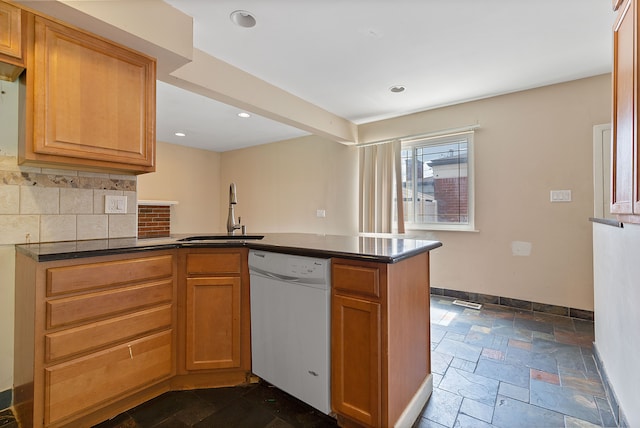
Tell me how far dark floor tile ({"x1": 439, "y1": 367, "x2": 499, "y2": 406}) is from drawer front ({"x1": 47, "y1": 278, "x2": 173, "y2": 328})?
1.80 m

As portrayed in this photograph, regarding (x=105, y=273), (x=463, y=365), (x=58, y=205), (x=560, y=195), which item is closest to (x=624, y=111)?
(x=463, y=365)

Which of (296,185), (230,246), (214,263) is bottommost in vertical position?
(214,263)

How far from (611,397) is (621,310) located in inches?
21.4

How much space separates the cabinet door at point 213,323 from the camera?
175 cm

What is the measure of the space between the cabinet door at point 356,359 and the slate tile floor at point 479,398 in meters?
0.24

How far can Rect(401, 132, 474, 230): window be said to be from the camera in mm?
3568

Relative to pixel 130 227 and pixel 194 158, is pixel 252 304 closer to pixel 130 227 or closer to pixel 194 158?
pixel 130 227

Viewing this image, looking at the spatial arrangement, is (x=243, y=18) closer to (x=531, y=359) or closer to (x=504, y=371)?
(x=504, y=371)

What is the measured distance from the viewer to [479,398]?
1.69m

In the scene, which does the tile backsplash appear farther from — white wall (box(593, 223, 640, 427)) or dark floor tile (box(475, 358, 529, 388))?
white wall (box(593, 223, 640, 427))

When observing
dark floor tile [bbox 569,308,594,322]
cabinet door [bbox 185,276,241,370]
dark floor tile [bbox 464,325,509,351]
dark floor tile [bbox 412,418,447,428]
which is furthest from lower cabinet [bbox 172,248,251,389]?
dark floor tile [bbox 569,308,594,322]

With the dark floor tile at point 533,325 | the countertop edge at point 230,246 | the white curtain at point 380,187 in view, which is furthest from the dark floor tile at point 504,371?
the white curtain at point 380,187

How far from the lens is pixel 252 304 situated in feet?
5.76

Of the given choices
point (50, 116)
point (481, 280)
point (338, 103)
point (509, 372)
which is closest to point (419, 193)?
point (481, 280)
